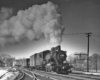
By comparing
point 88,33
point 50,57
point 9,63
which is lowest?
point 9,63

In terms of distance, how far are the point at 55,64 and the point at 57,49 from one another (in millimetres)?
2226

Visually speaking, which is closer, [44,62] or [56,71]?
[56,71]

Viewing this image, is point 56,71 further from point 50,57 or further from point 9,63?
point 9,63

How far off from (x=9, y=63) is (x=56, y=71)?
3256 inches

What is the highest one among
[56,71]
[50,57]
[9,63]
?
[50,57]

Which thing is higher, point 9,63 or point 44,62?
point 44,62

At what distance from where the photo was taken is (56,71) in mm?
23594

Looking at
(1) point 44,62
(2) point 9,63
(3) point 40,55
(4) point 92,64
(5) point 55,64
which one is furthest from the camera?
(2) point 9,63

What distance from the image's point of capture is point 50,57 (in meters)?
25.1

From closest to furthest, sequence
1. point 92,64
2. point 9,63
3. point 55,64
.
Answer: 1. point 55,64
2. point 92,64
3. point 9,63

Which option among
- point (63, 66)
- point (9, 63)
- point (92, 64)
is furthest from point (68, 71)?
point (9, 63)

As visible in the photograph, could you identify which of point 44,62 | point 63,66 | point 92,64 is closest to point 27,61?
point 92,64

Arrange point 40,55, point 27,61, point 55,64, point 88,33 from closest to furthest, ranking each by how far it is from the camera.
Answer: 1. point 55,64
2. point 40,55
3. point 88,33
4. point 27,61

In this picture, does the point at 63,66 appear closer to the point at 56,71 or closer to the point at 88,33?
the point at 56,71
